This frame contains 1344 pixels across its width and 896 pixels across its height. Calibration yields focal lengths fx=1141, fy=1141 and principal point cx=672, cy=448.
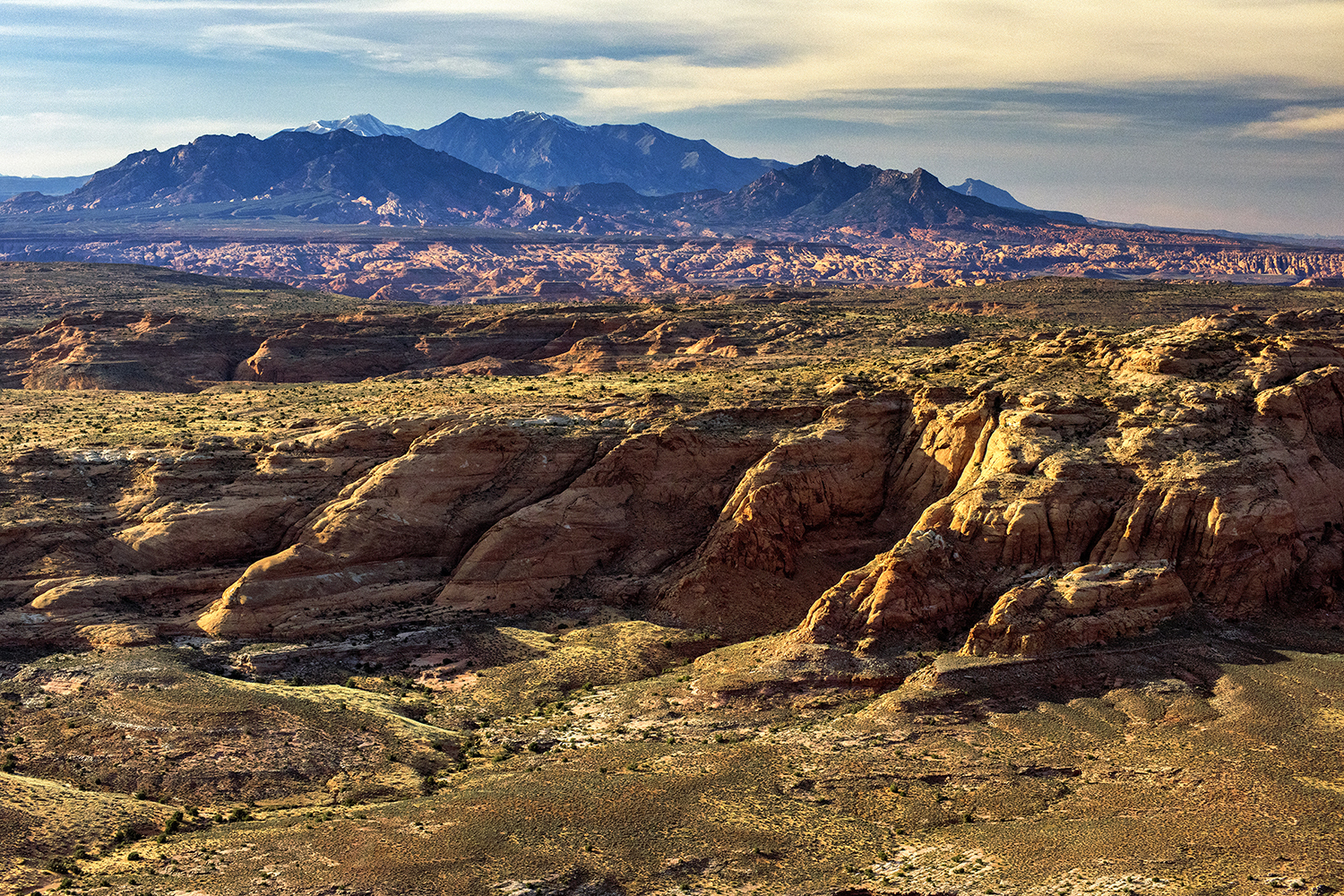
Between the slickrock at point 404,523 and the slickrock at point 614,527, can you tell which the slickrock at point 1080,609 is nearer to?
the slickrock at point 614,527

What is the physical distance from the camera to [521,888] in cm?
2859

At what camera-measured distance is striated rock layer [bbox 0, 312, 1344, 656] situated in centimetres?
4128

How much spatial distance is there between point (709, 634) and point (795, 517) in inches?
247

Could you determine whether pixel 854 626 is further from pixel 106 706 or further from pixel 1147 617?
pixel 106 706

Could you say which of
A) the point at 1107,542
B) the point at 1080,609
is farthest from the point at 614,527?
the point at 1107,542

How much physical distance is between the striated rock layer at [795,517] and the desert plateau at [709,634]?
162 mm

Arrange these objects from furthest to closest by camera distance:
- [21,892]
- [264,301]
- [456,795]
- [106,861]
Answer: [264,301], [456,795], [106,861], [21,892]

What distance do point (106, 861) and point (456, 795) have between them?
9.12m

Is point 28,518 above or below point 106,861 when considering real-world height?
above

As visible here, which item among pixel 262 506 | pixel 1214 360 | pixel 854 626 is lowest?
pixel 854 626

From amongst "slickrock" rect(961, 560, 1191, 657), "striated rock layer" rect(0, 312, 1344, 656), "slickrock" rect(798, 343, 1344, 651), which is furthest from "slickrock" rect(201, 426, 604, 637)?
"slickrock" rect(961, 560, 1191, 657)

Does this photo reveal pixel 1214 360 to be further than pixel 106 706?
Yes

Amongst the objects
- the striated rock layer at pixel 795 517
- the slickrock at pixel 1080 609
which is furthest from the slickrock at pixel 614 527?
the slickrock at pixel 1080 609

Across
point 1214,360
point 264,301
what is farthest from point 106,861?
point 264,301
